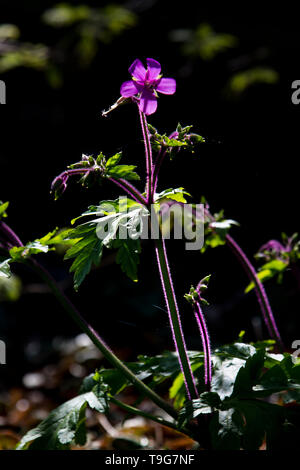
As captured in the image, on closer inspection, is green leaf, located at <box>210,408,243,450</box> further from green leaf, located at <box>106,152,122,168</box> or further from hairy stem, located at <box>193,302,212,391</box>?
green leaf, located at <box>106,152,122,168</box>

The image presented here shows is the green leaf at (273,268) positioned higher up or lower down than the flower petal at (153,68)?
lower down

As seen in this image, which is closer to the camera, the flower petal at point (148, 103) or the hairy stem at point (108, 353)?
the flower petal at point (148, 103)

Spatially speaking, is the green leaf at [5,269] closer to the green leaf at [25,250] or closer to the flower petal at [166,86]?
the green leaf at [25,250]

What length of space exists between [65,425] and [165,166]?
1.41m

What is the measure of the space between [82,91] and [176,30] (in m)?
1.36

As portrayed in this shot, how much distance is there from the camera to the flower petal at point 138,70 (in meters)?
1.49

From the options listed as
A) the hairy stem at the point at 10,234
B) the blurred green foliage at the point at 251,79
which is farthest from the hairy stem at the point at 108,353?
the blurred green foliage at the point at 251,79

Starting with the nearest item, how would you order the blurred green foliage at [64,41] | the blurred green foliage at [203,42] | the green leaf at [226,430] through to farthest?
the green leaf at [226,430], the blurred green foliage at [64,41], the blurred green foliage at [203,42]

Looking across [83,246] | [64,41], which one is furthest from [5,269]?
[64,41]

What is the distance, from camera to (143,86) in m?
1.53

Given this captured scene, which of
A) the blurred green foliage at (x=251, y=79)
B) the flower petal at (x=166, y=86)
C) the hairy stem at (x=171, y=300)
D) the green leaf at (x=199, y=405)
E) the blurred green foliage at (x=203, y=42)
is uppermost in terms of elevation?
the blurred green foliage at (x=203, y=42)

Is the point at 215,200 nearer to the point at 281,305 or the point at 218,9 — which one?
the point at 281,305

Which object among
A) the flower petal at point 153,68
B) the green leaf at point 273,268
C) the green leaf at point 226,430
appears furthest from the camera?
the green leaf at point 273,268

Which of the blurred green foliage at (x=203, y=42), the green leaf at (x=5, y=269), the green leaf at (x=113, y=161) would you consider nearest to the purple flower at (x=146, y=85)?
the green leaf at (x=113, y=161)
